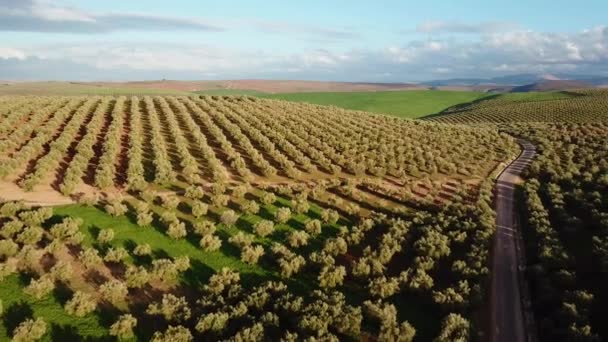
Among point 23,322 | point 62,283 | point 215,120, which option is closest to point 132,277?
point 62,283

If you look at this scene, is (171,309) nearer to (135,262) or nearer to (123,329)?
(123,329)

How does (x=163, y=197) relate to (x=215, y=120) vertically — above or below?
below

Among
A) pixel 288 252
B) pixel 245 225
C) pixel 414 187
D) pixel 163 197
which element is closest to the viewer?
pixel 288 252

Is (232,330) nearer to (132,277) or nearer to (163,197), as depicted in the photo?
(132,277)

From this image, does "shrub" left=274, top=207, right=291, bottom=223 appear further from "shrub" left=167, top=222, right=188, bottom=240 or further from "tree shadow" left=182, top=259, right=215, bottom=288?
"tree shadow" left=182, top=259, right=215, bottom=288

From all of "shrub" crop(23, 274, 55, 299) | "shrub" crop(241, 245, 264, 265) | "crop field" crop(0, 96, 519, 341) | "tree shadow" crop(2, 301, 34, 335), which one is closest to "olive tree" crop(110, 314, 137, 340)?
"crop field" crop(0, 96, 519, 341)

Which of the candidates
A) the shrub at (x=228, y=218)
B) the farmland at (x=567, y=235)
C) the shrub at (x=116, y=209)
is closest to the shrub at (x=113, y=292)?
the shrub at (x=116, y=209)
